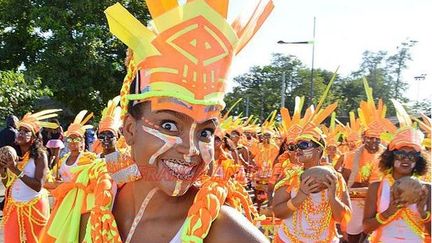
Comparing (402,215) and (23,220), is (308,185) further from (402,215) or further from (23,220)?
(23,220)

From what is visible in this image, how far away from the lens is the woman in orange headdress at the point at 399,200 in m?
4.08

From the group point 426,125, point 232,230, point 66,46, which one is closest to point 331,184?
point 426,125

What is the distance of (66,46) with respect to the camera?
1644cm

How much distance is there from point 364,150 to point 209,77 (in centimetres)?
524

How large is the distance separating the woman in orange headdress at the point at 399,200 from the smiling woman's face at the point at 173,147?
2.51m

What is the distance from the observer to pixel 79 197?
215cm

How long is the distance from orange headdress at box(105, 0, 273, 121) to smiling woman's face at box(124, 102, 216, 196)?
0.04 meters

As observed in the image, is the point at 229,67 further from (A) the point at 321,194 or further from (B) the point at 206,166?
(A) the point at 321,194

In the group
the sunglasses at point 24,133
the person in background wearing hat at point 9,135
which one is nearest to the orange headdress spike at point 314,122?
the sunglasses at point 24,133

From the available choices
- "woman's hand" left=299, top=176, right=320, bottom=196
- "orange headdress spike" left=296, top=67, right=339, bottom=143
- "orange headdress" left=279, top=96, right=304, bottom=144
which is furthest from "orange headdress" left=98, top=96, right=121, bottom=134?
"woman's hand" left=299, top=176, right=320, bottom=196

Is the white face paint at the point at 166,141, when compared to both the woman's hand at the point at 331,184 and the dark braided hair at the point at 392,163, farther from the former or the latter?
the dark braided hair at the point at 392,163

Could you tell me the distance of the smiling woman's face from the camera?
180 cm

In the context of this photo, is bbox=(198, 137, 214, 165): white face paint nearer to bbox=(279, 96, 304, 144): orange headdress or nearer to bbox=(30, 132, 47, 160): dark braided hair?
bbox=(279, 96, 304, 144): orange headdress

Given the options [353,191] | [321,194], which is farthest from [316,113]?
[353,191]
